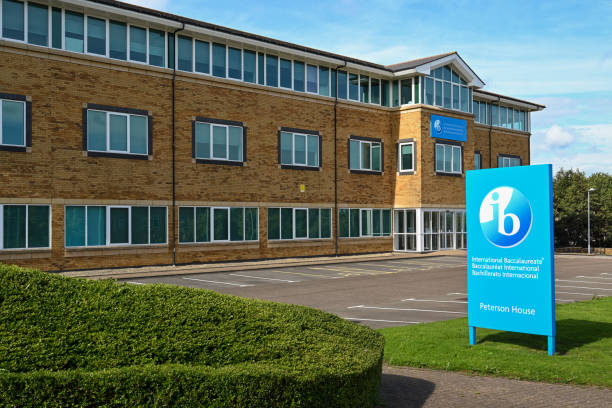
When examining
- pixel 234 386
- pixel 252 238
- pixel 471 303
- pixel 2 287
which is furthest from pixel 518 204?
pixel 252 238

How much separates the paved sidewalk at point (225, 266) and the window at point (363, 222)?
4.28ft

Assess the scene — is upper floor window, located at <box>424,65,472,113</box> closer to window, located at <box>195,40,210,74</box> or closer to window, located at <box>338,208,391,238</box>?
window, located at <box>338,208,391,238</box>

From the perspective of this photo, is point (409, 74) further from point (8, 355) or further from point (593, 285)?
point (8, 355)

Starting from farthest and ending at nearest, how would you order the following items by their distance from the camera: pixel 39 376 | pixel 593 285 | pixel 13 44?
pixel 13 44 < pixel 593 285 < pixel 39 376

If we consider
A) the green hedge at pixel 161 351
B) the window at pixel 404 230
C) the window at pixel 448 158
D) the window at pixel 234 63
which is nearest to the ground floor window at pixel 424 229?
the window at pixel 404 230

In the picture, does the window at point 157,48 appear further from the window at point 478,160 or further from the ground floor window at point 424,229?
the window at point 478,160

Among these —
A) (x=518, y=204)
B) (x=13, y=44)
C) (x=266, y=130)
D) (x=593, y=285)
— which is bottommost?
(x=593, y=285)

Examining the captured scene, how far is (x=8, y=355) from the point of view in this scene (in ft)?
18.5

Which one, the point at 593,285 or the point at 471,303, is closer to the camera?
the point at 471,303

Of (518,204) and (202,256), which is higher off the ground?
(518,204)

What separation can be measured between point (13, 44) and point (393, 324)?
18266 mm

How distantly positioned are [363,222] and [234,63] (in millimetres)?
12030

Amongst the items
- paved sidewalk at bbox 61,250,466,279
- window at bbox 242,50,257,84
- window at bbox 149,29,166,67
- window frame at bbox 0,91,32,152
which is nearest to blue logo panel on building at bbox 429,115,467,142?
paved sidewalk at bbox 61,250,466,279

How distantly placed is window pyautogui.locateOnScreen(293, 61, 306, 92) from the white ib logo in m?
23.3
